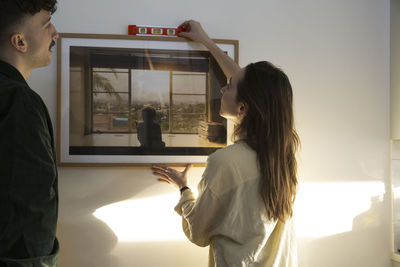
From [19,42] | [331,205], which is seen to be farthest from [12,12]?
[331,205]

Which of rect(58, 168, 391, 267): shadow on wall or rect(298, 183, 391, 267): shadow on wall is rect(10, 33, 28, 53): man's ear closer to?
rect(58, 168, 391, 267): shadow on wall

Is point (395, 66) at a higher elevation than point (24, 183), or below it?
higher

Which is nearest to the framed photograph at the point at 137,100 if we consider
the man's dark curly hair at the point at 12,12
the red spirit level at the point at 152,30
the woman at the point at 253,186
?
the red spirit level at the point at 152,30

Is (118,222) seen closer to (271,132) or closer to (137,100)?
(137,100)

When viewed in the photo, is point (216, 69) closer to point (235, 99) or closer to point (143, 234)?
point (235, 99)

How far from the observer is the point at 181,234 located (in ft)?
5.44

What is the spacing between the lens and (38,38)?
979 millimetres

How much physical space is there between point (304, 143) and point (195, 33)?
2.47ft

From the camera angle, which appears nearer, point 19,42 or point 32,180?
point 32,180

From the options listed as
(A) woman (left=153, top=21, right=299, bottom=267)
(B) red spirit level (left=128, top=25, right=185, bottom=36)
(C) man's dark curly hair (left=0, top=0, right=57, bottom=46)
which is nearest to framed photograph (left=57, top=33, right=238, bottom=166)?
(B) red spirit level (left=128, top=25, right=185, bottom=36)

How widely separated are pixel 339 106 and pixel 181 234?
1010 millimetres

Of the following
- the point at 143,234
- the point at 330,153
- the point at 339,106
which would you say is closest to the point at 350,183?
the point at 330,153

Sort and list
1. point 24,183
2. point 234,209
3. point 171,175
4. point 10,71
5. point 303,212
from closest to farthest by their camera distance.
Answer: point 24,183, point 10,71, point 234,209, point 171,175, point 303,212

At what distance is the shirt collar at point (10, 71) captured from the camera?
2.89 ft
